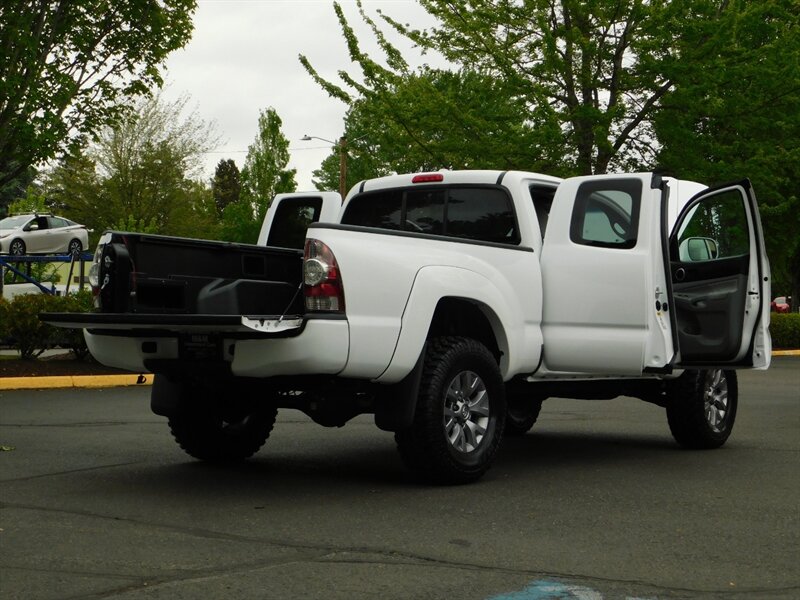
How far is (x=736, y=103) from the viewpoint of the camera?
21.3 metres

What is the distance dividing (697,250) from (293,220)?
323cm

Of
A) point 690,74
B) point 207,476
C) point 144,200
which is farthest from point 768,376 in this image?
point 144,200

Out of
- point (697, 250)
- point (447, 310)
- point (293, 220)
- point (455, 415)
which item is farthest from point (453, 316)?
point (697, 250)

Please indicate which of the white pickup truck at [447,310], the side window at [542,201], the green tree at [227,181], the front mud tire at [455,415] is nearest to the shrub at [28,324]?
the white pickup truck at [447,310]

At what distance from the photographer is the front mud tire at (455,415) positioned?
24.1ft

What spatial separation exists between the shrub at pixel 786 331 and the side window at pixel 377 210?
22966mm

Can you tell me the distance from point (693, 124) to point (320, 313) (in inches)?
650

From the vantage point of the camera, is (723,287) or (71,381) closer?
(723,287)

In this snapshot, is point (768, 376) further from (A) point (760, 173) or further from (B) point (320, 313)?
(B) point (320, 313)

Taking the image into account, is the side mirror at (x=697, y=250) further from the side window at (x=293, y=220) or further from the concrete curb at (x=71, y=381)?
the concrete curb at (x=71, y=381)

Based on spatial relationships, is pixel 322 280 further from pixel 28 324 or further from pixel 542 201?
pixel 28 324

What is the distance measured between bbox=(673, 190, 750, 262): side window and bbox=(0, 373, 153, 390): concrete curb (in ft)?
30.5

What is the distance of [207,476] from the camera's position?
8.02 m

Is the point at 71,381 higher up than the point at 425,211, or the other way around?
the point at 425,211
